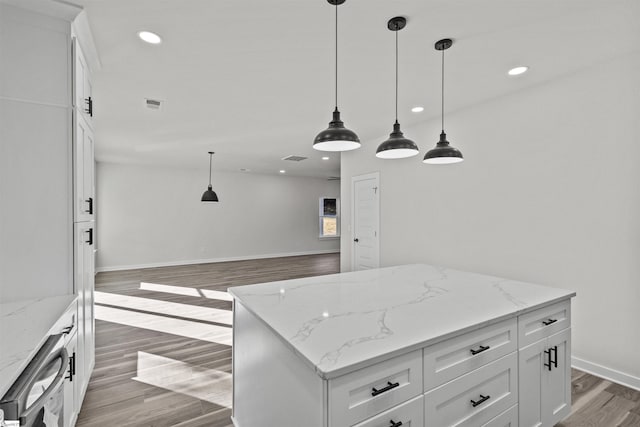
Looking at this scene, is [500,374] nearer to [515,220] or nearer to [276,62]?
[515,220]

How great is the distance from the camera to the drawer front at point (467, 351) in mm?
1183

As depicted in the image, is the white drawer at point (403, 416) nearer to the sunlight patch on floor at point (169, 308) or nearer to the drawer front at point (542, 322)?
the drawer front at point (542, 322)

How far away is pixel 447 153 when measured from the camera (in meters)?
2.07

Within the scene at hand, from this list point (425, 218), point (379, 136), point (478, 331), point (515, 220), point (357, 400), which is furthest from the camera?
point (379, 136)

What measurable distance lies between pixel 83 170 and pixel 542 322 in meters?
2.91

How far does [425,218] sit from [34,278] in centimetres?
373

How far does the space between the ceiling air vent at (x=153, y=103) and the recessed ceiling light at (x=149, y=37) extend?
3.95ft

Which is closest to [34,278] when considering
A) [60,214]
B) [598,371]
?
[60,214]

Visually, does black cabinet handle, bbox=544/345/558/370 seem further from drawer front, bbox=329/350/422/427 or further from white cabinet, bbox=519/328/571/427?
drawer front, bbox=329/350/422/427

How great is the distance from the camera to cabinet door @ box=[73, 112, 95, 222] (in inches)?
69.6

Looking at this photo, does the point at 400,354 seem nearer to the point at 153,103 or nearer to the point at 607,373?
the point at 607,373

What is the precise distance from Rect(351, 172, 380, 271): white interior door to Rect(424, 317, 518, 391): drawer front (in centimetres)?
318

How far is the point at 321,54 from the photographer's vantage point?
2.28 metres

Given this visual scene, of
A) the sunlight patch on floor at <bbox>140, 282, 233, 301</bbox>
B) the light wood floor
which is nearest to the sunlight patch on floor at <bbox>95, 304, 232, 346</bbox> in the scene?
the light wood floor
